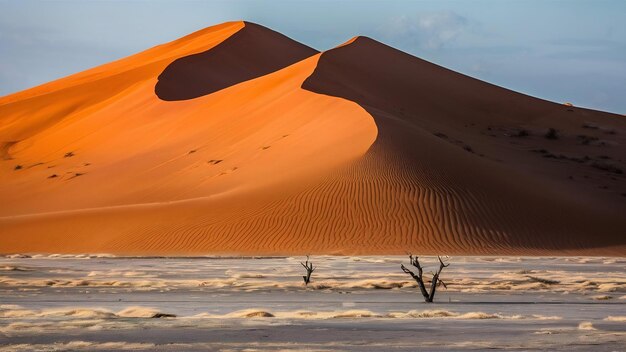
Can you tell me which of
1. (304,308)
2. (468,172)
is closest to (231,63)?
(468,172)

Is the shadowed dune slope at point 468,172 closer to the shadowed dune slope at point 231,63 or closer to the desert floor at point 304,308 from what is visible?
the desert floor at point 304,308

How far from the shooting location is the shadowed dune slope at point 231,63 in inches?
3278

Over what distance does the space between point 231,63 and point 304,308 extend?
237 feet

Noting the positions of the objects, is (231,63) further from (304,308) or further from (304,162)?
(304,308)

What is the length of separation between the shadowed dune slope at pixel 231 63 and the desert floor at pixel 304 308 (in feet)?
155

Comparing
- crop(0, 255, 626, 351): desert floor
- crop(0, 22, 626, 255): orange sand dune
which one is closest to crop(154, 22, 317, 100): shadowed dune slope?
crop(0, 22, 626, 255): orange sand dune

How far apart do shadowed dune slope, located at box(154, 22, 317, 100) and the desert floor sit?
47248 millimetres

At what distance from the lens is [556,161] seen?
211ft

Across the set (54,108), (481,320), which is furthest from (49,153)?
(481,320)

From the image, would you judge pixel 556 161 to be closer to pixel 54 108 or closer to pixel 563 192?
pixel 563 192

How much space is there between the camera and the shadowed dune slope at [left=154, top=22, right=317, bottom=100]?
83250mm

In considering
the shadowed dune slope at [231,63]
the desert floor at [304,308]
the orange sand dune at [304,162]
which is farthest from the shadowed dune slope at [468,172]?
the shadowed dune slope at [231,63]

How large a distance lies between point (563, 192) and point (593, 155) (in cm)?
1242

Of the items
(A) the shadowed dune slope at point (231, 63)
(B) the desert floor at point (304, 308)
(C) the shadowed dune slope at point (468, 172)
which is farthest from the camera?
(A) the shadowed dune slope at point (231, 63)
